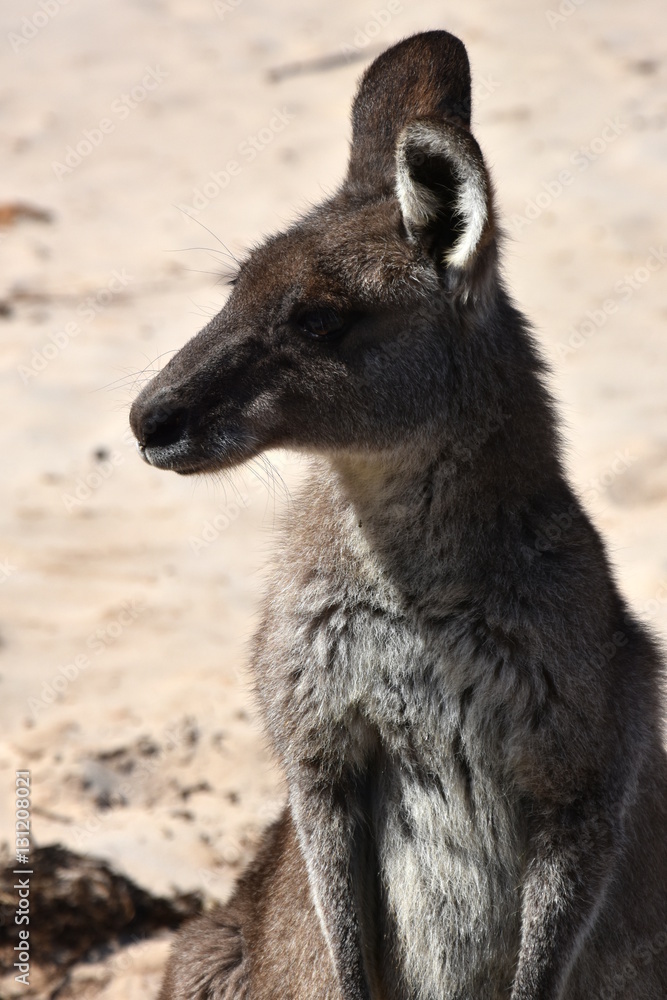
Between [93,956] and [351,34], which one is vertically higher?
[351,34]

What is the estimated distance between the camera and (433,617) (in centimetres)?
344

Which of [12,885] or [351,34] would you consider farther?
→ [351,34]

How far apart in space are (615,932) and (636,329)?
18.1 feet

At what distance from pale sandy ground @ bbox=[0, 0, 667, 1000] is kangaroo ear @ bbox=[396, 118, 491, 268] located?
0.95 meters

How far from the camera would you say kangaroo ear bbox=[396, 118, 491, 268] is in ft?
10.2

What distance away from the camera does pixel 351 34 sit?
13141 mm

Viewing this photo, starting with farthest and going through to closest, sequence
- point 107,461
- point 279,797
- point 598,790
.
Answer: point 107,461
point 279,797
point 598,790

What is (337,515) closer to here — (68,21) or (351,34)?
(351,34)

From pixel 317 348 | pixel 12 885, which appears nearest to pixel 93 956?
pixel 12 885

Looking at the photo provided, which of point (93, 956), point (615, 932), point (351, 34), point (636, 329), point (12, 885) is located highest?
point (351, 34)

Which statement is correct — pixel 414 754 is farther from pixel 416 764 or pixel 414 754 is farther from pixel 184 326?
pixel 184 326

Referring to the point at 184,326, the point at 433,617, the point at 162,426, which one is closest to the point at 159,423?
the point at 162,426

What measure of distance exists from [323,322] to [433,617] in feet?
2.87

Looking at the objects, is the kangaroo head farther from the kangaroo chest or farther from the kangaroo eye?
the kangaroo chest
